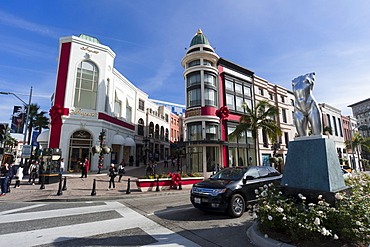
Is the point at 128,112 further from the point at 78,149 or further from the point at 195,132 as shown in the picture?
the point at 195,132

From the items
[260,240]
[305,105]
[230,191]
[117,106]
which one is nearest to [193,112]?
[117,106]

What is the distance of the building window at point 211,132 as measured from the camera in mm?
22522

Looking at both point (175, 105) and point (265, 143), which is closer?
point (265, 143)

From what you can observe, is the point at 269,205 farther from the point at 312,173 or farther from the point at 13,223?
the point at 13,223

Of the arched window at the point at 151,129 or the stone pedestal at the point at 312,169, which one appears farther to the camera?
the arched window at the point at 151,129

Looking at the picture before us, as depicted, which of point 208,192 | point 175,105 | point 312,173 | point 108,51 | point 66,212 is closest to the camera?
point 312,173

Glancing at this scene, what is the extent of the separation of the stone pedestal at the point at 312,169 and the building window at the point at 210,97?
18108 millimetres

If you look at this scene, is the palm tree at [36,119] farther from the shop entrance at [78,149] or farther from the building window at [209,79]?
the building window at [209,79]

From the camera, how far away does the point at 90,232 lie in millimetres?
4891

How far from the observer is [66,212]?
7.04 metres

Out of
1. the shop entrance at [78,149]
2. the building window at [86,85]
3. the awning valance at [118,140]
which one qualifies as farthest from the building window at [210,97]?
the shop entrance at [78,149]

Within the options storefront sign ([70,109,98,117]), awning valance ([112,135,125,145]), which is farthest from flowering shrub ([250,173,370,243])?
awning valance ([112,135,125,145])

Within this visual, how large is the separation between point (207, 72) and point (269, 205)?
21.3 meters

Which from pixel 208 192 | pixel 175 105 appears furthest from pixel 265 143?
pixel 175 105
